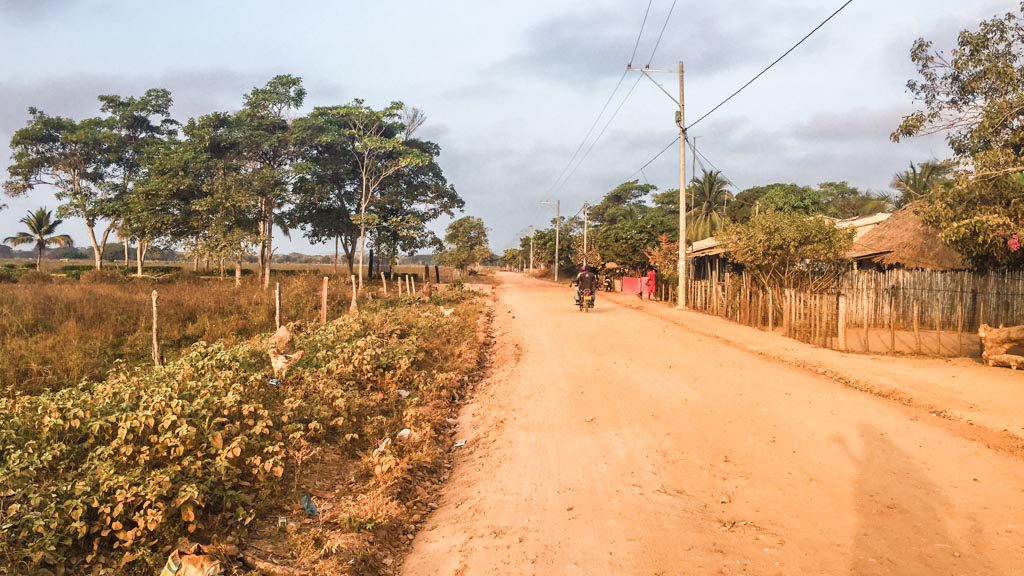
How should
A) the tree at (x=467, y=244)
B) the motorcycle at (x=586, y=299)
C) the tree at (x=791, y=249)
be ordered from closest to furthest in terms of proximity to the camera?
1. the tree at (x=791, y=249)
2. the motorcycle at (x=586, y=299)
3. the tree at (x=467, y=244)

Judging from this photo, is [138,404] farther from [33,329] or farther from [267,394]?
[33,329]

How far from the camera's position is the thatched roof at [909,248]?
1608 centimetres

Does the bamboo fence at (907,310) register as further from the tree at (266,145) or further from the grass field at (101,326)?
the tree at (266,145)

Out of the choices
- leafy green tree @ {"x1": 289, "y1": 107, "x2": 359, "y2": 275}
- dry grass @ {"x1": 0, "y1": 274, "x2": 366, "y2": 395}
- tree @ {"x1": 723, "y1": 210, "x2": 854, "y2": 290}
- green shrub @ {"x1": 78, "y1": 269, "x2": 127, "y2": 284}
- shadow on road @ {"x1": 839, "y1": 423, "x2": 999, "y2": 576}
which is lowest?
shadow on road @ {"x1": 839, "y1": 423, "x2": 999, "y2": 576}

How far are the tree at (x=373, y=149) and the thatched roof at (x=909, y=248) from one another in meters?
24.3

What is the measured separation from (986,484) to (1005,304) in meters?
11.5

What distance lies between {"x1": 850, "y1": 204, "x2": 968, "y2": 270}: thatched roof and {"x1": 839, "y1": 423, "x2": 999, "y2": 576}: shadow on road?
13.3 metres

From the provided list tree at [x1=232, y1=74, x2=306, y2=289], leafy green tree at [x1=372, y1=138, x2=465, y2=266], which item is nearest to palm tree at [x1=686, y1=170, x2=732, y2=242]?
leafy green tree at [x1=372, y1=138, x2=465, y2=266]

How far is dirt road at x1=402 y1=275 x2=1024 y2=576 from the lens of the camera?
3.78 m

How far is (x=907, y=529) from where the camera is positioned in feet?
13.5

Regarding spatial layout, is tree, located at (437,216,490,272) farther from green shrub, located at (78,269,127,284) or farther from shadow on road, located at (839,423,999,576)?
shadow on road, located at (839,423,999,576)

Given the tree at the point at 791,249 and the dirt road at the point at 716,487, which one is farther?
the tree at the point at 791,249

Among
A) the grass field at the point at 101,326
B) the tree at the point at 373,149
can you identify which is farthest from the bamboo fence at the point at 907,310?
the tree at the point at 373,149

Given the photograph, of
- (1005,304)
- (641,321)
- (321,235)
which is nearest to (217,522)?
(641,321)
